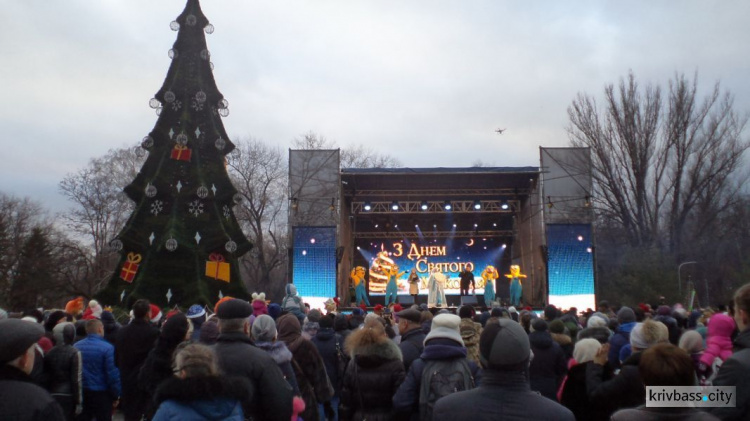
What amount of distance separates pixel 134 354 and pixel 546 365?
150 inches

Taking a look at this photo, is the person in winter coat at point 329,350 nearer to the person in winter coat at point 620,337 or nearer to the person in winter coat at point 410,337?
the person in winter coat at point 410,337

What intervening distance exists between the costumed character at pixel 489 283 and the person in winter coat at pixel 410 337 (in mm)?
18975

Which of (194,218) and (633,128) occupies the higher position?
(633,128)

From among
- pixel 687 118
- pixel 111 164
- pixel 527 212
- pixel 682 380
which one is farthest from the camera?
pixel 111 164

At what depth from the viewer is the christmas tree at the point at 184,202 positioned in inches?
522

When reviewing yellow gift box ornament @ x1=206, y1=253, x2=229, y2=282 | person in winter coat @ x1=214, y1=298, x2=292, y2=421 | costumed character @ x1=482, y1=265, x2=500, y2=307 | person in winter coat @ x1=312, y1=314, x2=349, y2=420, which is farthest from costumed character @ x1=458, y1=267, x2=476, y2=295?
person in winter coat @ x1=214, y1=298, x2=292, y2=421

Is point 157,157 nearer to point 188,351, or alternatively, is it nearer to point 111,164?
point 188,351

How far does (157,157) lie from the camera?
1406 cm

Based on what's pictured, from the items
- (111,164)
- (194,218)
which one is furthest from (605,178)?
(111,164)

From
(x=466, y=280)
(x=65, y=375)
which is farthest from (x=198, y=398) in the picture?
(x=466, y=280)

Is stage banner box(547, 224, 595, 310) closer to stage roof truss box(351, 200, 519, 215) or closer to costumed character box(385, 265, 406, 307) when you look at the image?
stage roof truss box(351, 200, 519, 215)

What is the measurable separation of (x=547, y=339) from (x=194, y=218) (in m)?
10.0

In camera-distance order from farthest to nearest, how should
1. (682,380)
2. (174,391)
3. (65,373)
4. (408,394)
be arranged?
(65,373), (408,394), (174,391), (682,380)

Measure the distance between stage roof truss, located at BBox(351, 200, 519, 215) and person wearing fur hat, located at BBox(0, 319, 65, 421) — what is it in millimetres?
21802
